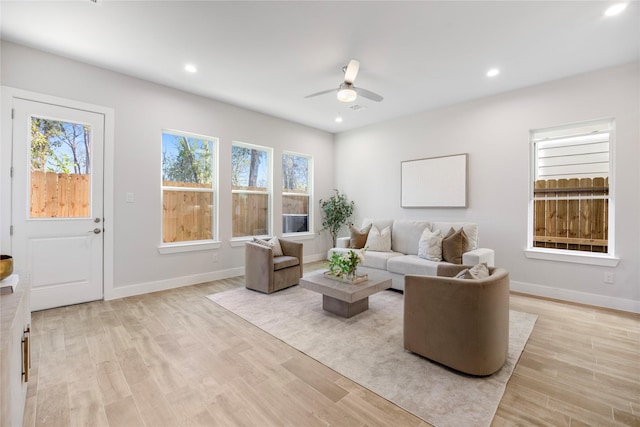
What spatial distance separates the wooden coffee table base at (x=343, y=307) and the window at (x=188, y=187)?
2.48m

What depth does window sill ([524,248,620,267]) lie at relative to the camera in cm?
344

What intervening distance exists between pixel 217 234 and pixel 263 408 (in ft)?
11.1

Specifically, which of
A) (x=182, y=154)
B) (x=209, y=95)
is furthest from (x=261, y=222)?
(x=209, y=95)

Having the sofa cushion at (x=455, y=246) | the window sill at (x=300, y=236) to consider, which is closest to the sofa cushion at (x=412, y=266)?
the sofa cushion at (x=455, y=246)

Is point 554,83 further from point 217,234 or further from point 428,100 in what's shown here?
point 217,234

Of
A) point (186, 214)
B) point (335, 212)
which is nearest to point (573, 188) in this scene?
point (335, 212)

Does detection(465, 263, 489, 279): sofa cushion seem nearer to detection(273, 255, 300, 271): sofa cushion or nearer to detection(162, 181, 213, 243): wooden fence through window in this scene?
detection(273, 255, 300, 271): sofa cushion

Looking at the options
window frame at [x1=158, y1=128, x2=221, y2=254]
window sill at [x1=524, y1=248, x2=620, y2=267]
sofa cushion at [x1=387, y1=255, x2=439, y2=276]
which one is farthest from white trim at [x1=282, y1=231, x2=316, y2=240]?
window sill at [x1=524, y1=248, x2=620, y2=267]

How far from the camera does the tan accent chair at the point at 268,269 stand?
3891 mm

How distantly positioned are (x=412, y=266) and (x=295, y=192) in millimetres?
3125

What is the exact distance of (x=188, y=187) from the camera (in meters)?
4.49

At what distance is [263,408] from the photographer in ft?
5.72

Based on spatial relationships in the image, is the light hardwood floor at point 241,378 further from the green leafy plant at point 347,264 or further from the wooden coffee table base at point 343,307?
the green leafy plant at point 347,264

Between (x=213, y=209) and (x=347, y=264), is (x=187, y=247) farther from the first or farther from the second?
(x=347, y=264)
